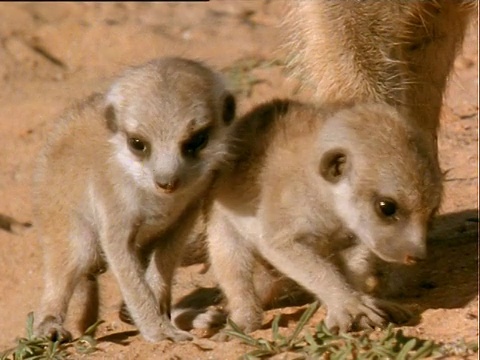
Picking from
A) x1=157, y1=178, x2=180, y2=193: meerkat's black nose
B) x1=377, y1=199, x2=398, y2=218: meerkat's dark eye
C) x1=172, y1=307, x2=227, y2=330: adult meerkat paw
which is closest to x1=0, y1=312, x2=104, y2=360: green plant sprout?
x1=172, y1=307, x2=227, y2=330: adult meerkat paw

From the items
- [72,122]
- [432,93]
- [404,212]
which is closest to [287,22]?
[432,93]

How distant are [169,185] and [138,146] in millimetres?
231

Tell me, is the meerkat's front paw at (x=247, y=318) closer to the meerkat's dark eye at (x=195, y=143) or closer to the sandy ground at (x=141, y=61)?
the sandy ground at (x=141, y=61)

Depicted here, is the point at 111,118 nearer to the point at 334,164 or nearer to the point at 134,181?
the point at 134,181

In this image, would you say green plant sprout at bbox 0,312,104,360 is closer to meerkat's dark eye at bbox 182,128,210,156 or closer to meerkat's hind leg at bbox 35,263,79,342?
meerkat's hind leg at bbox 35,263,79,342

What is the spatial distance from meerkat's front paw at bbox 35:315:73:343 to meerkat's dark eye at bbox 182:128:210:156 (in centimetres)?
90

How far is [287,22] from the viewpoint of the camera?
18.4 ft

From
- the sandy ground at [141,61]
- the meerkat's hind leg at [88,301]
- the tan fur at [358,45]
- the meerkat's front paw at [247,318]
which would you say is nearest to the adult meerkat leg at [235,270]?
the meerkat's front paw at [247,318]

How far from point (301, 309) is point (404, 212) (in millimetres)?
876

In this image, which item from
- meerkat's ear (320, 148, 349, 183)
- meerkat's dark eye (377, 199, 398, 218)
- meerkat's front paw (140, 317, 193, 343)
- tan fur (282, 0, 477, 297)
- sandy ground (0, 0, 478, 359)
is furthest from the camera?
tan fur (282, 0, 477, 297)

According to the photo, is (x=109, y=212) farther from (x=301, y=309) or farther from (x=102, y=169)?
(x=301, y=309)

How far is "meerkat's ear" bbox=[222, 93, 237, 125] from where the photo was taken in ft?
15.1

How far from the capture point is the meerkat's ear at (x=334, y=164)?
436 cm

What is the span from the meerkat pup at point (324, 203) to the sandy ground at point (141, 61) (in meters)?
0.26
